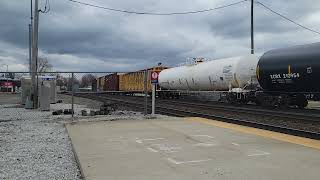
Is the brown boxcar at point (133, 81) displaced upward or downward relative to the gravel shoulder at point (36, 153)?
upward

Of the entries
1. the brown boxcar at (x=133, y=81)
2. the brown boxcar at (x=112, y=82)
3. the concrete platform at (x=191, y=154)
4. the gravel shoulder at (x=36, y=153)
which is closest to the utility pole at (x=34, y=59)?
the gravel shoulder at (x=36, y=153)

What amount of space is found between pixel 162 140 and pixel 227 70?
18918 millimetres

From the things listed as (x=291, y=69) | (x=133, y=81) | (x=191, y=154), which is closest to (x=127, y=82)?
(x=133, y=81)

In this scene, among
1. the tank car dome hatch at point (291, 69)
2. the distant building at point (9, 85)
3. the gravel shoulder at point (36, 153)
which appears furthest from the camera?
the distant building at point (9, 85)

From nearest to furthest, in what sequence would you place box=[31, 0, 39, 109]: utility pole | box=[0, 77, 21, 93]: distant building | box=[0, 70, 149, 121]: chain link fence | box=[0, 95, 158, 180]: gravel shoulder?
box=[0, 95, 158, 180]: gravel shoulder
box=[0, 70, 149, 121]: chain link fence
box=[31, 0, 39, 109]: utility pole
box=[0, 77, 21, 93]: distant building

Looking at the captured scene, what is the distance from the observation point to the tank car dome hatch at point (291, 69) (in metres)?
21.6

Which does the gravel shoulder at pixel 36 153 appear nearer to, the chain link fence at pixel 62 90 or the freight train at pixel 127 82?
the chain link fence at pixel 62 90

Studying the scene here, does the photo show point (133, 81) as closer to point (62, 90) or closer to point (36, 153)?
point (62, 90)

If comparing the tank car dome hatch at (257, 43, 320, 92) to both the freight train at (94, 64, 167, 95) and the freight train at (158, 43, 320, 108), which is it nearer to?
the freight train at (158, 43, 320, 108)

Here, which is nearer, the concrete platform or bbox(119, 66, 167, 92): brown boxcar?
the concrete platform

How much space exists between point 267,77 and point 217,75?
5837mm

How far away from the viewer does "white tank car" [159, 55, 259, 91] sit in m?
27.3

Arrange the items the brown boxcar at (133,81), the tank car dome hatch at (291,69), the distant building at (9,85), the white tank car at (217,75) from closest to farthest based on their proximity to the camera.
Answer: the tank car dome hatch at (291,69)
the white tank car at (217,75)
the brown boxcar at (133,81)
the distant building at (9,85)

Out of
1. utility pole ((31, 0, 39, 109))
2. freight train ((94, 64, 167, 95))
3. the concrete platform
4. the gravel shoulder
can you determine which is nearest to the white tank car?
freight train ((94, 64, 167, 95))
